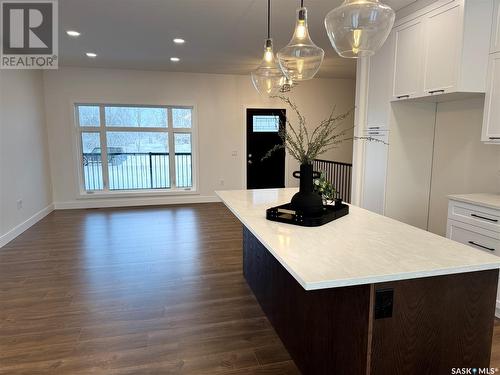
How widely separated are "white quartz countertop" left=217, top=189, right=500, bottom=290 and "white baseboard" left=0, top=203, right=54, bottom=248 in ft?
12.9

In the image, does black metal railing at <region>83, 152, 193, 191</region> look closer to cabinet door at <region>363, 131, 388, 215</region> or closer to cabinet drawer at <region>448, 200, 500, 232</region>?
cabinet door at <region>363, 131, 388, 215</region>

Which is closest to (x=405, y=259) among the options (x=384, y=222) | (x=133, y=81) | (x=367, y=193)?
(x=384, y=222)

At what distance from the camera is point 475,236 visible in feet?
8.99

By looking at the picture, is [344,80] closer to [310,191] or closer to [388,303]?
[310,191]

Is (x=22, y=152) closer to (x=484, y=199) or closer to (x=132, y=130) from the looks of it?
(x=132, y=130)

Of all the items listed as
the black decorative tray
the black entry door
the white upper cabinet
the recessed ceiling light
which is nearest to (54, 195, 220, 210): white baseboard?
the black entry door

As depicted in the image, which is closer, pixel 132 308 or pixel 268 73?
pixel 132 308

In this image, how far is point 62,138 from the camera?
6.43 metres

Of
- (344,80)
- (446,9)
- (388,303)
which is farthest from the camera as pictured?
(344,80)

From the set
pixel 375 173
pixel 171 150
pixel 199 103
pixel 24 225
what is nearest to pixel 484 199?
pixel 375 173

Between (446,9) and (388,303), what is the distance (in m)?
2.88

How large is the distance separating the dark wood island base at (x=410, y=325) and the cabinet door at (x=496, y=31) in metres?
2.21

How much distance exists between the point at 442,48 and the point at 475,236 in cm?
171

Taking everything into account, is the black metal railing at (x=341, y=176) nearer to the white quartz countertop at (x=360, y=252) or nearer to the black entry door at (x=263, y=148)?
the black entry door at (x=263, y=148)
